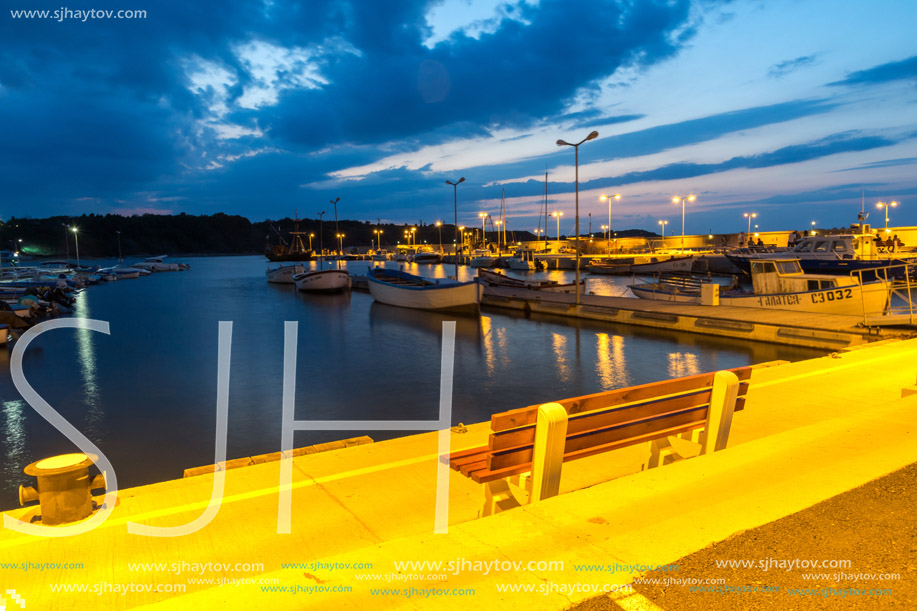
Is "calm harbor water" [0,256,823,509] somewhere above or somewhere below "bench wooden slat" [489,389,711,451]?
below

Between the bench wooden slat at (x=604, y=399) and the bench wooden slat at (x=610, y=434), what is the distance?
0.62 feet

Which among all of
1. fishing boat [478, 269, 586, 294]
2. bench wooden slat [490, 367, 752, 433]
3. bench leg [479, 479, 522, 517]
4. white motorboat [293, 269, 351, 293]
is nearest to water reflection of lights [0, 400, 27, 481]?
bench leg [479, 479, 522, 517]

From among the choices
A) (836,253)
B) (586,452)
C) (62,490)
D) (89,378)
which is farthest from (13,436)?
(836,253)

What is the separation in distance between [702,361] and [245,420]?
544 inches

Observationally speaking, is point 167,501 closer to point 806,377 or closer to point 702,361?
point 806,377

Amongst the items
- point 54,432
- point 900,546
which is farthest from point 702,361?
point 54,432

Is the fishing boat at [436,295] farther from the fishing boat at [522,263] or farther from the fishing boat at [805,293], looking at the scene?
the fishing boat at [522,263]

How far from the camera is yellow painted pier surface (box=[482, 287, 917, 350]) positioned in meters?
17.5

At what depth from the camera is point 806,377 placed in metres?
9.67

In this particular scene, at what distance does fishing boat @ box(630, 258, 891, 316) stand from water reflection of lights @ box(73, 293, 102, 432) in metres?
23.3

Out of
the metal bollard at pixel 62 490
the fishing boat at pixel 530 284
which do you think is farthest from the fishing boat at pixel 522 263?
the metal bollard at pixel 62 490

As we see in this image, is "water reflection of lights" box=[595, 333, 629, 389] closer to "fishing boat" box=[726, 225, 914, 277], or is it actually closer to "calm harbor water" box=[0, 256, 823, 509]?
"calm harbor water" box=[0, 256, 823, 509]

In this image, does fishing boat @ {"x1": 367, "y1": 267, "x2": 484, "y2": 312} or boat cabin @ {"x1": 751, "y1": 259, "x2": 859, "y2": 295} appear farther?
fishing boat @ {"x1": 367, "y1": 267, "x2": 484, "y2": 312}

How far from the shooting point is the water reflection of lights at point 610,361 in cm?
1572
